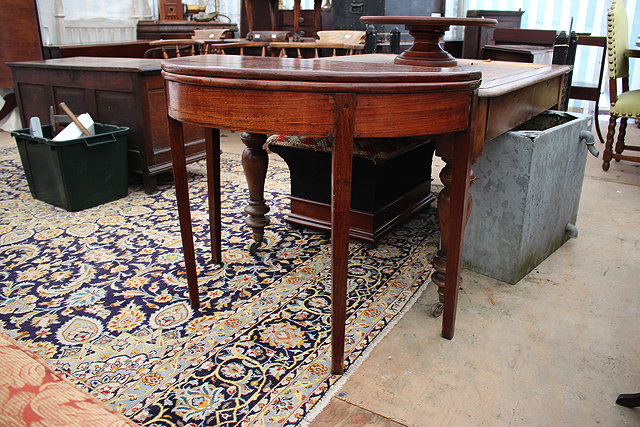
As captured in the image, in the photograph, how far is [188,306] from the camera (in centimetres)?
180

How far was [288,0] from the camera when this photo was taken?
8.16 metres

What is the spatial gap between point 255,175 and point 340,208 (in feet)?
3.24

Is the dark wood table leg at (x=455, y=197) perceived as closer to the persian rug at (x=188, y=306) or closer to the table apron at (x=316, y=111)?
the table apron at (x=316, y=111)

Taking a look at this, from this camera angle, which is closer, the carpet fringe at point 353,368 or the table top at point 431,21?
the carpet fringe at point 353,368

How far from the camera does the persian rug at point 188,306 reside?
1368mm

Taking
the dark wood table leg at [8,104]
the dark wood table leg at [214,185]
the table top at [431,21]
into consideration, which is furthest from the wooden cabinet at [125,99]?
the dark wood table leg at [8,104]

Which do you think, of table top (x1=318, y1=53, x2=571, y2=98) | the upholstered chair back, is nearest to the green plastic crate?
table top (x1=318, y1=53, x2=571, y2=98)

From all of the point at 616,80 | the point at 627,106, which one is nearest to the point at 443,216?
the point at 627,106

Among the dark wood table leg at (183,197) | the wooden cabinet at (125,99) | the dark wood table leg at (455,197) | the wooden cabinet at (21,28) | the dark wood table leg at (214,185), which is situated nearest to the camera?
the dark wood table leg at (455,197)

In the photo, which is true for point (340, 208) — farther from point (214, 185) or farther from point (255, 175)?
point (255, 175)

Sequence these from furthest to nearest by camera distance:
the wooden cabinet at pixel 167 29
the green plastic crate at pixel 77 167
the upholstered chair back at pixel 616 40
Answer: the wooden cabinet at pixel 167 29, the upholstered chair back at pixel 616 40, the green plastic crate at pixel 77 167

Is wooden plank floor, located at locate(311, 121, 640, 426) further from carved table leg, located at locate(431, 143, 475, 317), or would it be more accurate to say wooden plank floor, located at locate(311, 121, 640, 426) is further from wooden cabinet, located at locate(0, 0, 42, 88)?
wooden cabinet, located at locate(0, 0, 42, 88)

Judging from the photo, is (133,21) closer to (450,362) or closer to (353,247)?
(353,247)

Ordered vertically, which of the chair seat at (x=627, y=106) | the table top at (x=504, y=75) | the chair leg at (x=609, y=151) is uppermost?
the table top at (x=504, y=75)
